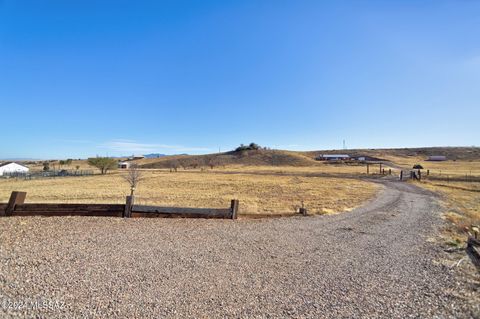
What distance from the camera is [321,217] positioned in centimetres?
1099

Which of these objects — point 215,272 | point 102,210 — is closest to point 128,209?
point 102,210

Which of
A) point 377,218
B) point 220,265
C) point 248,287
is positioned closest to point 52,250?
point 220,265

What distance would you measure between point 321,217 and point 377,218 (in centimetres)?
261

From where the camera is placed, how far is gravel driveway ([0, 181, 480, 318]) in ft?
13.0

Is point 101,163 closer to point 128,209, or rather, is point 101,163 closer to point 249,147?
point 128,209

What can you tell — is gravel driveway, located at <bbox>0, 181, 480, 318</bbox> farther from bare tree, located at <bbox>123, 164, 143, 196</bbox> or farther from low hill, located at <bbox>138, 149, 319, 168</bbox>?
low hill, located at <bbox>138, 149, 319, 168</bbox>

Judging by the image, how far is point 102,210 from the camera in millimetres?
9305

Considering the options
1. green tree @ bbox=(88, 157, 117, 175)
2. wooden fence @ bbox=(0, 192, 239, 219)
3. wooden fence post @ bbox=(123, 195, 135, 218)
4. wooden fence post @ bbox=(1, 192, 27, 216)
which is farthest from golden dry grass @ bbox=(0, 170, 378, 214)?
green tree @ bbox=(88, 157, 117, 175)

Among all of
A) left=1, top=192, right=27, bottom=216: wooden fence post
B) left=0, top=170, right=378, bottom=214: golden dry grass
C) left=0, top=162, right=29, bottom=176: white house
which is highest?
left=1, top=192, right=27, bottom=216: wooden fence post

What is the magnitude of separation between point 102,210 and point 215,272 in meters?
6.16

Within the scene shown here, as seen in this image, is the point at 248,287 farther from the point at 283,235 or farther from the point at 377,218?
the point at 377,218

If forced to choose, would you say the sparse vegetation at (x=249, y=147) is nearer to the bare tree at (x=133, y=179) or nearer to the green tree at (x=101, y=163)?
the green tree at (x=101, y=163)

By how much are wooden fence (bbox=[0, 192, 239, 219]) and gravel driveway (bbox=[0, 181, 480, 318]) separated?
0.50 metres

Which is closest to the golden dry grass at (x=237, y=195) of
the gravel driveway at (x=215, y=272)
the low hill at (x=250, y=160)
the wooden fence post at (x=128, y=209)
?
the wooden fence post at (x=128, y=209)
